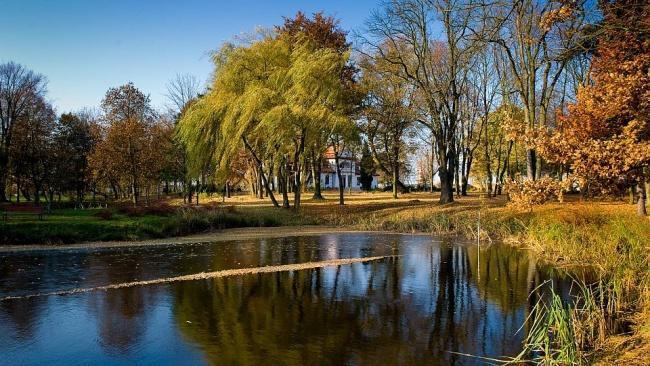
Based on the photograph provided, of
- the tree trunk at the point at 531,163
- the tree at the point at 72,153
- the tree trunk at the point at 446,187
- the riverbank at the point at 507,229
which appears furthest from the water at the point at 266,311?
the tree at the point at 72,153

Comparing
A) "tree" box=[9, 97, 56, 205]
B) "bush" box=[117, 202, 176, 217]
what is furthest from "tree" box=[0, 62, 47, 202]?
"bush" box=[117, 202, 176, 217]

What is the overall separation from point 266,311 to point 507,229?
14.9 metres

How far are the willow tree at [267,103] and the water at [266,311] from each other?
43.3 ft

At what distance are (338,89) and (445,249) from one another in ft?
46.7

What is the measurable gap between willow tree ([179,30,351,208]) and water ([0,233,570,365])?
1321 centimetres

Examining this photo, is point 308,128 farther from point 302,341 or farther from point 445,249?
point 302,341

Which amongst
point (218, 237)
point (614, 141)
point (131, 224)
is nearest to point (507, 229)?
point (218, 237)

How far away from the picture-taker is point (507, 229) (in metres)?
22.3

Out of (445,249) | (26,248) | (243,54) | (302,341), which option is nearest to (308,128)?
(243,54)

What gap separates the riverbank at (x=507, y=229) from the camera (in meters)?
9.39

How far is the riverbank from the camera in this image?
9385 mm

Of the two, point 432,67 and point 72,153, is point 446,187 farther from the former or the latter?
point 72,153

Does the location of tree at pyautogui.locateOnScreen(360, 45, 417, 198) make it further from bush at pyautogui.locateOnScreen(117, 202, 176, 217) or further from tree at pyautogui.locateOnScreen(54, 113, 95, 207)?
tree at pyautogui.locateOnScreen(54, 113, 95, 207)

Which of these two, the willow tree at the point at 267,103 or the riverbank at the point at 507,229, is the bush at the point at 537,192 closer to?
the riverbank at the point at 507,229
